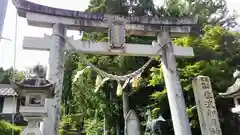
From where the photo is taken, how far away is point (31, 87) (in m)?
5.40

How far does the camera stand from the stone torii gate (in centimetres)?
671

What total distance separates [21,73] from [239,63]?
2337 cm

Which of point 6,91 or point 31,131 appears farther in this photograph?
point 6,91

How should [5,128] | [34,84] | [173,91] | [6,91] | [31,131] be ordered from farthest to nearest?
[6,91], [5,128], [173,91], [34,84], [31,131]

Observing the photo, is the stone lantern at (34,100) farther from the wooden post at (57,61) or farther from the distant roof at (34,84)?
the wooden post at (57,61)

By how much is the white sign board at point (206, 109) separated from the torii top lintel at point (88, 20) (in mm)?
2319

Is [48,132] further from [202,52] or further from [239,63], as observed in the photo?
[239,63]

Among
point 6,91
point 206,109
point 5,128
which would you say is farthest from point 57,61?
point 6,91

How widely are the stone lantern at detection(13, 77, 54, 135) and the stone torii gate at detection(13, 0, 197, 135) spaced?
749 mm

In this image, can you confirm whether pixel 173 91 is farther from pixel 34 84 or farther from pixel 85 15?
pixel 34 84

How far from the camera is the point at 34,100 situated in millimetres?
5602

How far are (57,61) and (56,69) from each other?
0.26 metres

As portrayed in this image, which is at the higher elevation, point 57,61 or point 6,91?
point 57,61

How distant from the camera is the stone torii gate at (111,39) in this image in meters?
6.71
